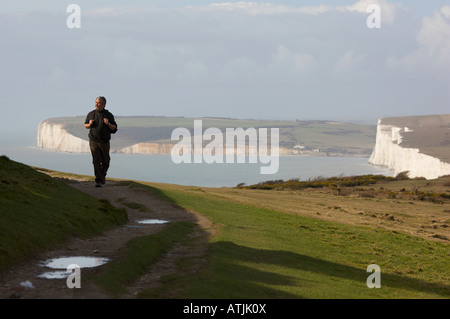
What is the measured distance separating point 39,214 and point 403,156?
107m

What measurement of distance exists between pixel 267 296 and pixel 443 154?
100 m

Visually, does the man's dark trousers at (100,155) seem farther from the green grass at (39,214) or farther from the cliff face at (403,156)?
the cliff face at (403,156)

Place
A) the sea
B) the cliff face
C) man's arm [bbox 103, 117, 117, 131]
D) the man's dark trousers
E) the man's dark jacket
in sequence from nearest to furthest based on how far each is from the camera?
man's arm [bbox 103, 117, 117, 131], the man's dark jacket, the man's dark trousers, the cliff face, the sea

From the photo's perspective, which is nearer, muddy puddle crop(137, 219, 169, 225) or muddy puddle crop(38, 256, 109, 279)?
muddy puddle crop(38, 256, 109, 279)

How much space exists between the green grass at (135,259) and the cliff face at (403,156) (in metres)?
77.1

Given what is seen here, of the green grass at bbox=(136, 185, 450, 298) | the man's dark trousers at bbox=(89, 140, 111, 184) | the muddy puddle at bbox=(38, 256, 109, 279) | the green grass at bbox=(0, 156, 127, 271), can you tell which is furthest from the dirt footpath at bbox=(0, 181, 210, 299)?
the man's dark trousers at bbox=(89, 140, 111, 184)

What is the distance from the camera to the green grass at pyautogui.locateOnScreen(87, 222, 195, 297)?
11500 mm

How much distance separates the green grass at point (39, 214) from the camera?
13.7m

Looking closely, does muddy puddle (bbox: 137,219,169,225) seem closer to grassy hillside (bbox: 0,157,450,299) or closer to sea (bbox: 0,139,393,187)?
grassy hillside (bbox: 0,157,450,299)

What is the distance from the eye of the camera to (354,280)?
1559 cm

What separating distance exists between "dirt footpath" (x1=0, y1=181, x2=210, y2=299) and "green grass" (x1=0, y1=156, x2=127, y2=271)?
12.2 inches

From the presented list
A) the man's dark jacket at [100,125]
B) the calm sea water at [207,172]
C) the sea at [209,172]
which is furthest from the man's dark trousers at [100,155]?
the calm sea water at [207,172]

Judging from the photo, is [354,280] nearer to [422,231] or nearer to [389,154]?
[422,231]
